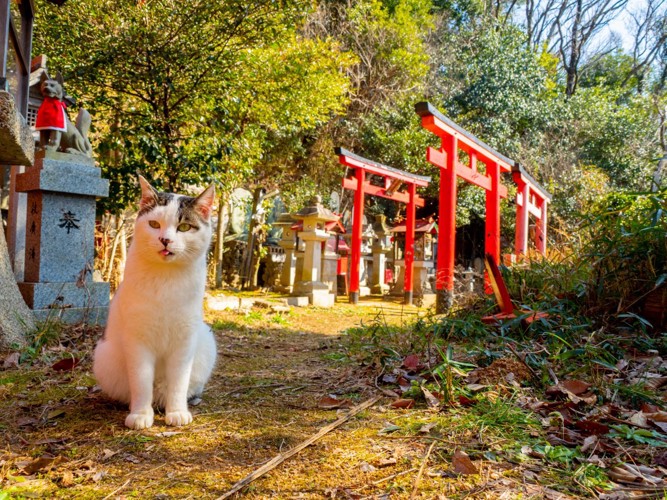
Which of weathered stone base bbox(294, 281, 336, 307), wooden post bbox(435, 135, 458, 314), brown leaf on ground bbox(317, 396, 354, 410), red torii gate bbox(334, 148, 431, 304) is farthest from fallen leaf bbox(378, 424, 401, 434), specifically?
red torii gate bbox(334, 148, 431, 304)

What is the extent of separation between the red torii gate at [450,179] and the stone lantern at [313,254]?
2579 millimetres

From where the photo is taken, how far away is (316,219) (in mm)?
10188

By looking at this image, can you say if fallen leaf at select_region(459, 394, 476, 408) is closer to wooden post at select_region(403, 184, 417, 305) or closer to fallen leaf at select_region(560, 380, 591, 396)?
fallen leaf at select_region(560, 380, 591, 396)

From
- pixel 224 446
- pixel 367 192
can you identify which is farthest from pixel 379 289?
pixel 224 446

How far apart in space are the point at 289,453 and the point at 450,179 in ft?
23.6

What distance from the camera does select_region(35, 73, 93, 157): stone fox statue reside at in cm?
487

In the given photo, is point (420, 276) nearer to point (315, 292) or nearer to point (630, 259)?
point (315, 292)

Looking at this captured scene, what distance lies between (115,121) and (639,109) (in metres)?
18.8

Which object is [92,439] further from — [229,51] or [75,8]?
[75,8]

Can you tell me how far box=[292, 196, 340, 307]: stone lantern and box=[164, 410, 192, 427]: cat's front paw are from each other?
777cm

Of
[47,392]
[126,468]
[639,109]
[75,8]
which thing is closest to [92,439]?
[126,468]

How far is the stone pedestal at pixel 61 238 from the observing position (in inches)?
181

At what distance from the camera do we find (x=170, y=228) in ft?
6.75

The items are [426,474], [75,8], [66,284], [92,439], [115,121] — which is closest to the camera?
[426,474]
